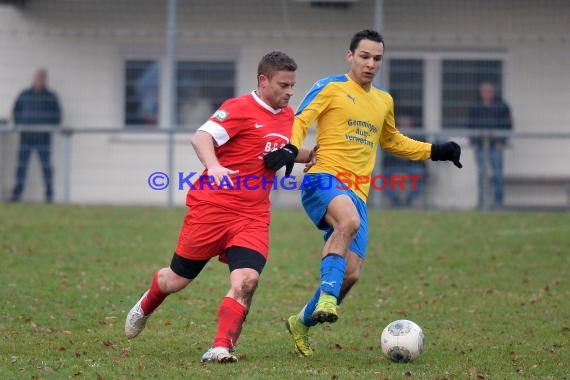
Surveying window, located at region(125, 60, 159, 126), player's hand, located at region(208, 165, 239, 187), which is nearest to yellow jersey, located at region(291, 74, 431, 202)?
player's hand, located at region(208, 165, 239, 187)

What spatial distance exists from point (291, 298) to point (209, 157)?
13.3 feet

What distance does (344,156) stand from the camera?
7.87 metres

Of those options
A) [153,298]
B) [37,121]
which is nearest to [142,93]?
[37,121]

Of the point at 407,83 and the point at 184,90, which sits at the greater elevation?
the point at 407,83

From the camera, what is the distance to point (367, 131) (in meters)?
7.95

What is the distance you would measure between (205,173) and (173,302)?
3183 mm

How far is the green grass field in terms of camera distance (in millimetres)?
7324

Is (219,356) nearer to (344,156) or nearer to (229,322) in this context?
(229,322)

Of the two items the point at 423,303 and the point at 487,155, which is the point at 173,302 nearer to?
the point at 423,303

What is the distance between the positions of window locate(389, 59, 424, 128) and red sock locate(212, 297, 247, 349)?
1102 centimetres

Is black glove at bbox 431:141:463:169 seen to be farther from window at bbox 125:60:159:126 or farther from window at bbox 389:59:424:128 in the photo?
window at bbox 125:60:159:126

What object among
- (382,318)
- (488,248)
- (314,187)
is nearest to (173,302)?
(382,318)

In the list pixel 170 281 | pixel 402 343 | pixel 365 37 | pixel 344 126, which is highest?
pixel 365 37

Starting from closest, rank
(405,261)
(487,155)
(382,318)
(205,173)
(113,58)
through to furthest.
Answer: (205,173)
(382,318)
(405,261)
(487,155)
(113,58)
